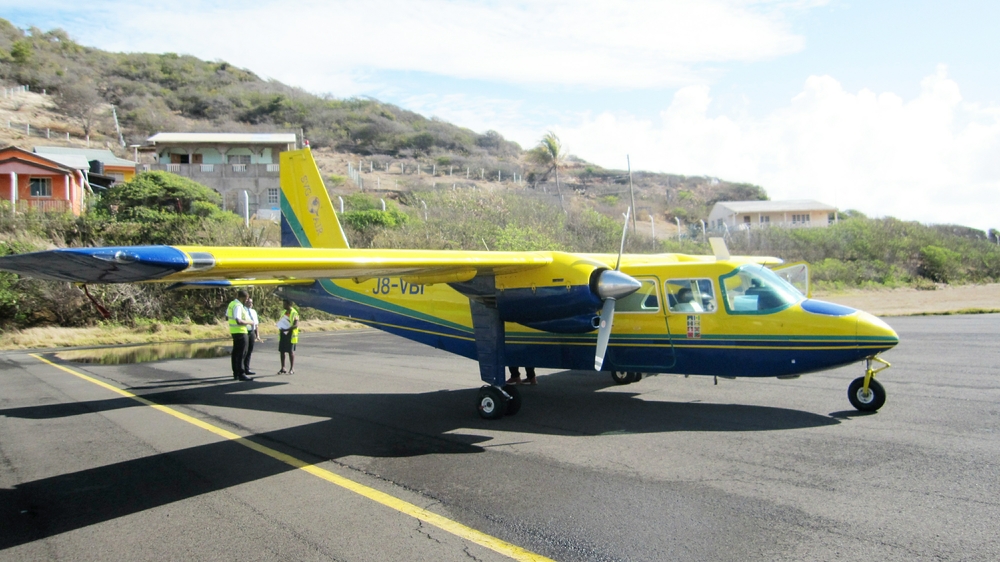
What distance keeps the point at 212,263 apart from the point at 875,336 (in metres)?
7.94

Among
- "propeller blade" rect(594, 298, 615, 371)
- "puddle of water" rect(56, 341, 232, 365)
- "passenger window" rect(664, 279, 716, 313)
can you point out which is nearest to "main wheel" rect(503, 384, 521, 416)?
"propeller blade" rect(594, 298, 615, 371)

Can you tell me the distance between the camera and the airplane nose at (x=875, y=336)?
845 cm

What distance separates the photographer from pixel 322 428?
8.98 metres

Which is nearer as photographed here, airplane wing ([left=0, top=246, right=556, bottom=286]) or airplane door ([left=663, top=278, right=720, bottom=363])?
airplane wing ([left=0, top=246, right=556, bottom=286])

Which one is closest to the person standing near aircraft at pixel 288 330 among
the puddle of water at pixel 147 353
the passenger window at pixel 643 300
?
the puddle of water at pixel 147 353

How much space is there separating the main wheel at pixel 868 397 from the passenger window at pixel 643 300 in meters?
2.88

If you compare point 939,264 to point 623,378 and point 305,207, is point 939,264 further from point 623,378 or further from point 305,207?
point 305,207

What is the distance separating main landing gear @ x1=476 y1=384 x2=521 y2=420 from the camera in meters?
9.23

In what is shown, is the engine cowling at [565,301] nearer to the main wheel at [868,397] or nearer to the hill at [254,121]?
the main wheel at [868,397]

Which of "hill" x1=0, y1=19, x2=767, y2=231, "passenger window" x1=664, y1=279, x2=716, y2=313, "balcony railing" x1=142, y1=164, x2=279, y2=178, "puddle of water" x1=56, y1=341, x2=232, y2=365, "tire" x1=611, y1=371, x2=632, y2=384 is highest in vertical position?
"hill" x1=0, y1=19, x2=767, y2=231

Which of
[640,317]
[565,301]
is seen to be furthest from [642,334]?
[565,301]

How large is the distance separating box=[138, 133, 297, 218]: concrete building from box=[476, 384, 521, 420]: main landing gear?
35.8 metres

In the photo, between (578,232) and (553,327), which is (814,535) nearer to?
(553,327)

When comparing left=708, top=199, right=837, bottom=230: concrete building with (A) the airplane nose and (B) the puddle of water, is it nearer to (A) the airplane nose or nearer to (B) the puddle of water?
(B) the puddle of water
